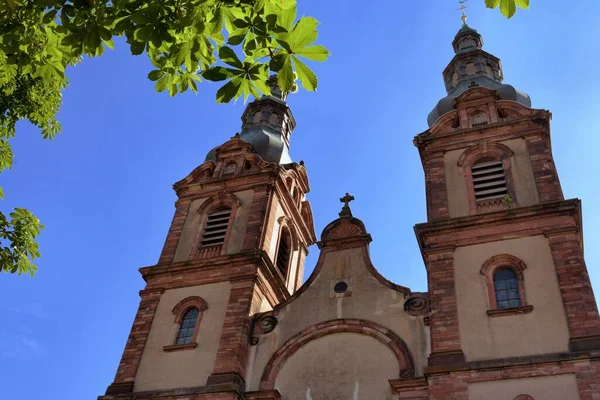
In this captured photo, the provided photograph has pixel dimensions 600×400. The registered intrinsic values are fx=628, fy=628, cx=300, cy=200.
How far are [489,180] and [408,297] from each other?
18.3ft

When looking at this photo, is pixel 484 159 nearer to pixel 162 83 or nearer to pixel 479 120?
pixel 479 120

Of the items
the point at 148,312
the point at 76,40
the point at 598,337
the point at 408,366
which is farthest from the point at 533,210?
the point at 76,40

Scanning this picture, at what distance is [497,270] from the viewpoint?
61.5 feet

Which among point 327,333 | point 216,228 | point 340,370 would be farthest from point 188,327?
point 340,370

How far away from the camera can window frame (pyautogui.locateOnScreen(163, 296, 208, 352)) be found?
792 inches

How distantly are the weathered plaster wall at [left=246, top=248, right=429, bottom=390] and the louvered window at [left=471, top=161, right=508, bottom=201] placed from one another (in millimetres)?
4623

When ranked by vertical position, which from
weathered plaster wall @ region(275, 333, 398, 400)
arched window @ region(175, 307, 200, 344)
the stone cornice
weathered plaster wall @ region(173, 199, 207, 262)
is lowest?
weathered plaster wall @ region(275, 333, 398, 400)

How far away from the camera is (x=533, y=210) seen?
19234mm

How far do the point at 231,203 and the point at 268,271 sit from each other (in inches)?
162

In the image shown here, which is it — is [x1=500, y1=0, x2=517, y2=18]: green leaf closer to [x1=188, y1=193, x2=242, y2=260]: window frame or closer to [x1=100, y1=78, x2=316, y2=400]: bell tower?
[x1=100, y1=78, x2=316, y2=400]: bell tower

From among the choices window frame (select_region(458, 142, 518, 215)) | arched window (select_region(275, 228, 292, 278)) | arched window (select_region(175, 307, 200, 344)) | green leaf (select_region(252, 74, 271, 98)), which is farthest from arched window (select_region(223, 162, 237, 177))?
green leaf (select_region(252, 74, 271, 98))

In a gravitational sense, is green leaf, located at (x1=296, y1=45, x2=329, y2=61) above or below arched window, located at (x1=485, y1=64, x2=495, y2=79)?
below

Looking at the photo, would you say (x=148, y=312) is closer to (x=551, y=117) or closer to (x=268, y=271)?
(x=268, y=271)

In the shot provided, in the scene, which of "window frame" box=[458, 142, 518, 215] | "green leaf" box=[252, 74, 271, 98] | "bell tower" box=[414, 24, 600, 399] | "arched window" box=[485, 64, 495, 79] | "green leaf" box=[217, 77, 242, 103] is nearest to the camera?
"green leaf" box=[217, 77, 242, 103]
